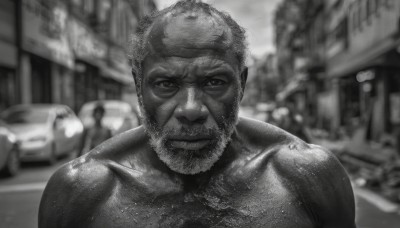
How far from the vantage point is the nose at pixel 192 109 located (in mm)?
1660

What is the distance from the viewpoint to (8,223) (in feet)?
21.1

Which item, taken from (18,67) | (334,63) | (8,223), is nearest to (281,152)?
(8,223)

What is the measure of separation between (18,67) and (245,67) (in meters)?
17.6

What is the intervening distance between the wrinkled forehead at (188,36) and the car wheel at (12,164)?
30.5 ft

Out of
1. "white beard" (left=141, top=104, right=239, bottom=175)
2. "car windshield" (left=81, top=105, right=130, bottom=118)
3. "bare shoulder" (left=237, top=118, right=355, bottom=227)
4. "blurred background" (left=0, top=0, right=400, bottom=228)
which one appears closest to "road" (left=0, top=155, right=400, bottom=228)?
"blurred background" (left=0, top=0, right=400, bottom=228)

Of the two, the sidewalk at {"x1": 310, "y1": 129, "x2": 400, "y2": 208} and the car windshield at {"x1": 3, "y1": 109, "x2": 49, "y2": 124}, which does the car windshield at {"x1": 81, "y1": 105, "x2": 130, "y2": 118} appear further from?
the sidewalk at {"x1": 310, "y1": 129, "x2": 400, "y2": 208}

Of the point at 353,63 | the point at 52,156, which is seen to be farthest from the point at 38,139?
the point at 353,63

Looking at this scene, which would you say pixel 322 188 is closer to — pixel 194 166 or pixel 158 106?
pixel 194 166

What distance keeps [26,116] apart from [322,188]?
1192cm

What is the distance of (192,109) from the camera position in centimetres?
166

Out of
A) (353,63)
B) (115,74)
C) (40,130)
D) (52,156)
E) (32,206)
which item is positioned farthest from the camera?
(115,74)

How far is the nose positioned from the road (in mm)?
4962

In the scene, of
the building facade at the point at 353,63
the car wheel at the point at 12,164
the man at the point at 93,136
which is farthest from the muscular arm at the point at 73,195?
the building facade at the point at 353,63

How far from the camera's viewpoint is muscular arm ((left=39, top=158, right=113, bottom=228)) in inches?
70.2
